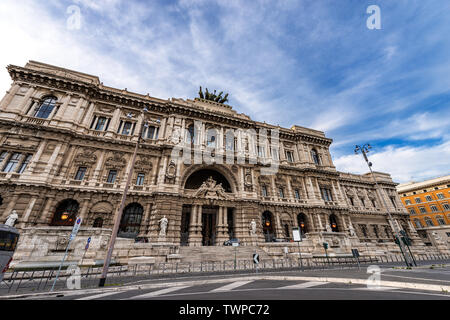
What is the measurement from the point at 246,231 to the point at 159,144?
603 inches

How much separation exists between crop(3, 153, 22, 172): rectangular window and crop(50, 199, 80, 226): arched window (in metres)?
5.41

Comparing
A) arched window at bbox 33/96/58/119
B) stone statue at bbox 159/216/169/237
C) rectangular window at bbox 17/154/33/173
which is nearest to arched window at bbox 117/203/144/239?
stone statue at bbox 159/216/169/237

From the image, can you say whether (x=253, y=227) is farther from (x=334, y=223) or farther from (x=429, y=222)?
(x=429, y=222)

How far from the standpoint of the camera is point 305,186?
99.4ft

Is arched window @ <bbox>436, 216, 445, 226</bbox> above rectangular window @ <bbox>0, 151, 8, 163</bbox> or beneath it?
beneath

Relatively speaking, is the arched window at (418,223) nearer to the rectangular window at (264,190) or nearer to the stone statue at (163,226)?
the rectangular window at (264,190)

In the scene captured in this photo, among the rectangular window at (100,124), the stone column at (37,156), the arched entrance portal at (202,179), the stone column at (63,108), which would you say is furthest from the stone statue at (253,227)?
the stone column at (63,108)

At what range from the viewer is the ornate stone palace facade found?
58.1ft

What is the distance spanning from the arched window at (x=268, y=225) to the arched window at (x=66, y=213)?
21.9 meters

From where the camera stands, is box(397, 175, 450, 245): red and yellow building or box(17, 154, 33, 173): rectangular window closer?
box(17, 154, 33, 173): rectangular window

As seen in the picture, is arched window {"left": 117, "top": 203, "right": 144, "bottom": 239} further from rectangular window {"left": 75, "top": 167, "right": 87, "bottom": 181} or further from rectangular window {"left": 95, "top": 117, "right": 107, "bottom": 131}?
rectangular window {"left": 95, "top": 117, "right": 107, "bottom": 131}

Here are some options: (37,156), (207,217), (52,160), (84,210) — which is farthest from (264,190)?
(37,156)
